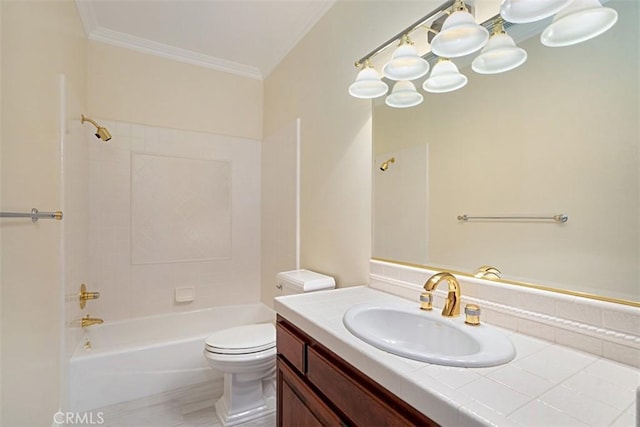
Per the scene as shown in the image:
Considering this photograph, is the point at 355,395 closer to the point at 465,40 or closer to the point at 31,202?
the point at 465,40

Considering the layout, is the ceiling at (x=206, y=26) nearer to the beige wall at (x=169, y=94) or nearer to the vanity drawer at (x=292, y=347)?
the beige wall at (x=169, y=94)

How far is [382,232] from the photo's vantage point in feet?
5.03

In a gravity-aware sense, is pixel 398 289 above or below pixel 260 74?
below

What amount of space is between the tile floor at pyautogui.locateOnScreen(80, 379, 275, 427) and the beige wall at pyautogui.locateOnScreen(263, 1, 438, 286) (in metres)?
→ 1.08

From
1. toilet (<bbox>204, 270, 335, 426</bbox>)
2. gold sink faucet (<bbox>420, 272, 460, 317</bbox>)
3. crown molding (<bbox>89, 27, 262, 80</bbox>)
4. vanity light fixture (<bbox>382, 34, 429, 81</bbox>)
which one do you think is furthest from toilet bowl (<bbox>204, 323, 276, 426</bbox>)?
crown molding (<bbox>89, 27, 262, 80</bbox>)

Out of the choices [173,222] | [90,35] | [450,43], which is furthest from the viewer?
[173,222]

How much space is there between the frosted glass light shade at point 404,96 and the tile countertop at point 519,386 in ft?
3.38

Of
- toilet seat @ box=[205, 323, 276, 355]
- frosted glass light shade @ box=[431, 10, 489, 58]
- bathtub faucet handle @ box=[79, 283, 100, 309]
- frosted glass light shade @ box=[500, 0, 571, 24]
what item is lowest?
toilet seat @ box=[205, 323, 276, 355]

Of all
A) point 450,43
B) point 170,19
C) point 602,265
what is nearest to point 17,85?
point 170,19

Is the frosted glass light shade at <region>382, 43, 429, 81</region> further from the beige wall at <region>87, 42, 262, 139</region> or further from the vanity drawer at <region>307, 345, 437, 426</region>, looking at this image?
the beige wall at <region>87, 42, 262, 139</region>

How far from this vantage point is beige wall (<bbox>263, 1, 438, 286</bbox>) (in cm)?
159

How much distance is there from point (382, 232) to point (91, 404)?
6.65ft

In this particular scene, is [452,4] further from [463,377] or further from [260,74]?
[260,74]

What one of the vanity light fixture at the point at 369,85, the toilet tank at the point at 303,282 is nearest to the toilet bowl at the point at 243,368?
the toilet tank at the point at 303,282
